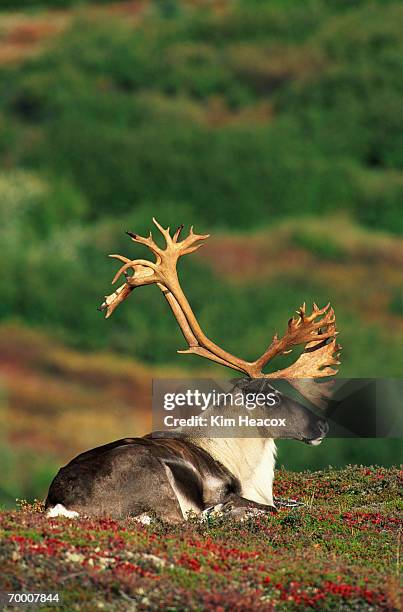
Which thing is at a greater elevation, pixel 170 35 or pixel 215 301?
pixel 170 35

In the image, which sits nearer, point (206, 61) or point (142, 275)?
point (142, 275)

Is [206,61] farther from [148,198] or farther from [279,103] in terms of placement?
[148,198]

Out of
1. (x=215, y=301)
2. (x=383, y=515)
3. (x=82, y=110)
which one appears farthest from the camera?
(x=82, y=110)

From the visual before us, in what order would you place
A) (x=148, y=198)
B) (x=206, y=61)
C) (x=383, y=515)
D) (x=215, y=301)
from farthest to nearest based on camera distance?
(x=206, y=61) < (x=148, y=198) < (x=215, y=301) < (x=383, y=515)

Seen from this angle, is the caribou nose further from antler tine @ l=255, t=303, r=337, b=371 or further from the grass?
the grass

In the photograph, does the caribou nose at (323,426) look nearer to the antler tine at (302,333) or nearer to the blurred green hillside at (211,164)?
the antler tine at (302,333)

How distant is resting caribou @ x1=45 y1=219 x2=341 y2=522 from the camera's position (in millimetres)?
12352

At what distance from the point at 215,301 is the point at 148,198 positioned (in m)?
17.0

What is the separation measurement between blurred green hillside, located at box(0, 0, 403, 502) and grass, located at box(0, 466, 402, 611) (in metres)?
36.1

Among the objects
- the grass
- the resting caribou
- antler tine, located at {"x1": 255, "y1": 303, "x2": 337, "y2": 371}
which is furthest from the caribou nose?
Answer: the grass

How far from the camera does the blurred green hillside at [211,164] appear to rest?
57719 millimetres

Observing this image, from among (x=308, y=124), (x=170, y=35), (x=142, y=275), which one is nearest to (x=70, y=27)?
(x=170, y=35)

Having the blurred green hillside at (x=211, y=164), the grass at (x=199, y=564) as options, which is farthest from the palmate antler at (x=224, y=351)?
the blurred green hillside at (x=211, y=164)

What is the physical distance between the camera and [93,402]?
42594 millimetres
